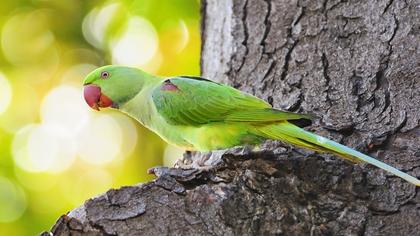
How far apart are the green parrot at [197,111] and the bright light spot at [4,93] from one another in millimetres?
2488

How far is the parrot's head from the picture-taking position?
332 centimetres

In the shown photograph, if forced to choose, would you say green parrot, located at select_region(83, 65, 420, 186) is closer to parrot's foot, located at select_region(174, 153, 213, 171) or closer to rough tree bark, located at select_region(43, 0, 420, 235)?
rough tree bark, located at select_region(43, 0, 420, 235)

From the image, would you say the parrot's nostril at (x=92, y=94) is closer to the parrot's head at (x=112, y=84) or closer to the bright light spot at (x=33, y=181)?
the parrot's head at (x=112, y=84)

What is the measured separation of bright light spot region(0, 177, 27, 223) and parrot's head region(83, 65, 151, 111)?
2.05 meters

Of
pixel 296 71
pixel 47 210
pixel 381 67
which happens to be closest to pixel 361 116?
pixel 381 67

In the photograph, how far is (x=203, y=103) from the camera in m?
2.93

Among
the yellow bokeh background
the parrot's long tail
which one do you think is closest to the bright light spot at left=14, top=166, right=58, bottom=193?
the yellow bokeh background

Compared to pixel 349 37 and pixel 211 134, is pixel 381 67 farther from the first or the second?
pixel 211 134

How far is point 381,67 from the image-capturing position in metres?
2.87

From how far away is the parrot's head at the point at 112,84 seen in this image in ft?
10.9

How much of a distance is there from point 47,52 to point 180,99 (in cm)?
286

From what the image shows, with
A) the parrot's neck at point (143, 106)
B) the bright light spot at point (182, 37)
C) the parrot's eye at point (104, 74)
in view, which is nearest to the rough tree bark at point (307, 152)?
the parrot's neck at point (143, 106)

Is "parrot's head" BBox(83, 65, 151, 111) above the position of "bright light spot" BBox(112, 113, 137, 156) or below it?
above

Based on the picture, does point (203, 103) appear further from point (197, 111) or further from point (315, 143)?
point (315, 143)
